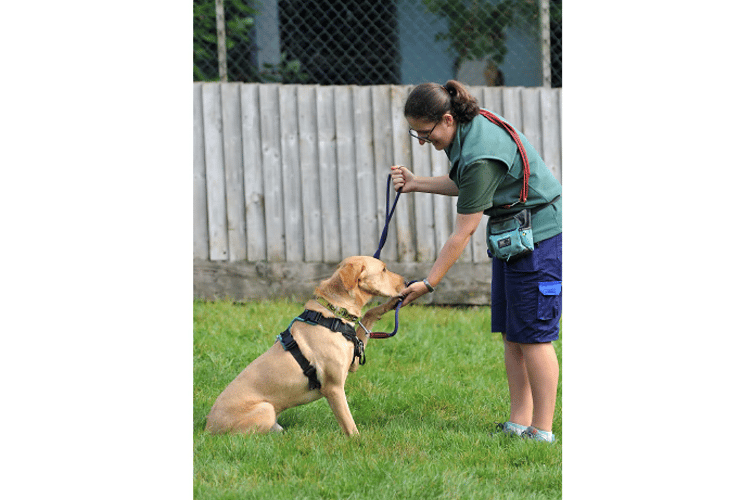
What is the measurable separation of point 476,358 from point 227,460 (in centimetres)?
246

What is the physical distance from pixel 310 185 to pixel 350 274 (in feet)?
10.1

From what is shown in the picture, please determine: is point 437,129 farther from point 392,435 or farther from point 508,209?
point 392,435

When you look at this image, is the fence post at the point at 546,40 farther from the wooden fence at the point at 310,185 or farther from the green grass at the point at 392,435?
the green grass at the point at 392,435

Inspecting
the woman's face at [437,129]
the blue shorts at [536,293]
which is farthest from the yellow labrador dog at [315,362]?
the woman's face at [437,129]

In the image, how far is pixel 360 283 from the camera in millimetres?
3736

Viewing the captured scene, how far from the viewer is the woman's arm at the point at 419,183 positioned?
153 inches

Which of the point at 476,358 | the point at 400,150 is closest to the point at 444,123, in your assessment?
the point at 476,358

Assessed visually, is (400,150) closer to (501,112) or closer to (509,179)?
(501,112)

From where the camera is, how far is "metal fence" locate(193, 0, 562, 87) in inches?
265

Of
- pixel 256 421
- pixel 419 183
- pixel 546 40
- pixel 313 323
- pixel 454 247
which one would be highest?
pixel 546 40

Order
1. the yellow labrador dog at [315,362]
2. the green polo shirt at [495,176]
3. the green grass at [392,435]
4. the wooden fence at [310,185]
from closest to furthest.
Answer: the green grass at [392,435]
the green polo shirt at [495,176]
the yellow labrador dog at [315,362]
the wooden fence at [310,185]

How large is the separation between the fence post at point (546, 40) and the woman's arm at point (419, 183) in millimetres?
3203

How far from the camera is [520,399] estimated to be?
379 centimetres

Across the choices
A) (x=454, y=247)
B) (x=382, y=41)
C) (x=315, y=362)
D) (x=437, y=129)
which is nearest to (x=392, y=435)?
(x=315, y=362)
